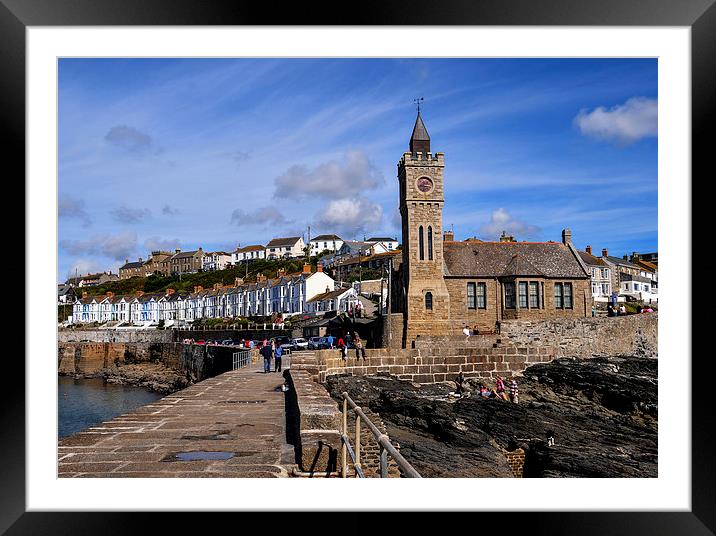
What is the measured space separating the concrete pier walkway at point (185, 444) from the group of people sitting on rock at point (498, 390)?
450 inches

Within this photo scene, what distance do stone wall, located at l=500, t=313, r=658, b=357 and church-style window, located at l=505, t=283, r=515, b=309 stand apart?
1.31 m

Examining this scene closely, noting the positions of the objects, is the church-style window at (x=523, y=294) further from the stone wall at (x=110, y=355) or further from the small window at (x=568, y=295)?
the stone wall at (x=110, y=355)

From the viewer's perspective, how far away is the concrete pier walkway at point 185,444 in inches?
196

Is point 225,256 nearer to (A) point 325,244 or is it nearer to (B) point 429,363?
(A) point 325,244

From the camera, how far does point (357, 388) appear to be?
60.8ft

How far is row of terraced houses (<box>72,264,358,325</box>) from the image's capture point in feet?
186

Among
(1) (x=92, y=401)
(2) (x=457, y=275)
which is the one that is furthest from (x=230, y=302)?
(2) (x=457, y=275)

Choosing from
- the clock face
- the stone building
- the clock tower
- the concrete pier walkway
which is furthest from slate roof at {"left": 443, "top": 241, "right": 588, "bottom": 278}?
the concrete pier walkway
